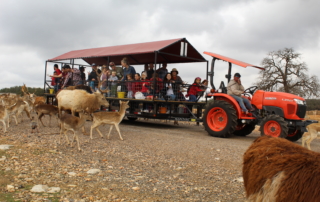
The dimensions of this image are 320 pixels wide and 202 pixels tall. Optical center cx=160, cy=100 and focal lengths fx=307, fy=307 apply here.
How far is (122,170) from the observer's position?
5699 millimetres

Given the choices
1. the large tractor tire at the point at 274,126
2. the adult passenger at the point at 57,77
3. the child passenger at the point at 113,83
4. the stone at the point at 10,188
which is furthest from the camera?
the adult passenger at the point at 57,77

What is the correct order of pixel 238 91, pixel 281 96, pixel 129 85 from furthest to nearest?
pixel 129 85
pixel 238 91
pixel 281 96

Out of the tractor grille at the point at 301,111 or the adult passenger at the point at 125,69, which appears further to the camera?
the adult passenger at the point at 125,69

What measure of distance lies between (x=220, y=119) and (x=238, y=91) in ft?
3.89

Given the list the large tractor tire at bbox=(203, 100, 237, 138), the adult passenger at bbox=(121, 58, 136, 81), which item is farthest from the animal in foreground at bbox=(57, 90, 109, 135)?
the large tractor tire at bbox=(203, 100, 237, 138)

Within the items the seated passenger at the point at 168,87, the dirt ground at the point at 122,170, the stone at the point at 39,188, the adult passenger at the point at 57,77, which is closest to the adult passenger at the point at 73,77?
the adult passenger at the point at 57,77

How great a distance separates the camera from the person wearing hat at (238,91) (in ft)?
34.3

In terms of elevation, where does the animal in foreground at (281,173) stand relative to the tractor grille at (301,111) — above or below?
below

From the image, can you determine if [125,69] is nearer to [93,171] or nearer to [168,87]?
[168,87]

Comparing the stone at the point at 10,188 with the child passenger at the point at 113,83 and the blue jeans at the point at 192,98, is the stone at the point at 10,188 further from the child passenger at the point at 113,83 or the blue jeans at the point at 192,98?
the child passenger at the point at 113,83

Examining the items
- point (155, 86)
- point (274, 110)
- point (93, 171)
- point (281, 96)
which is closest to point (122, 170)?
point (93, 171)

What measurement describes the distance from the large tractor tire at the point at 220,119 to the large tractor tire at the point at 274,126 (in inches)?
38.7

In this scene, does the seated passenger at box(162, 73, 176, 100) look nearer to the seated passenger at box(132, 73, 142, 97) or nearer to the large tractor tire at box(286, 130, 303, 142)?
the seated passenger at box(132, 73, 142, 97)

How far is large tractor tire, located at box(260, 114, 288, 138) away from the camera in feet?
30.7
